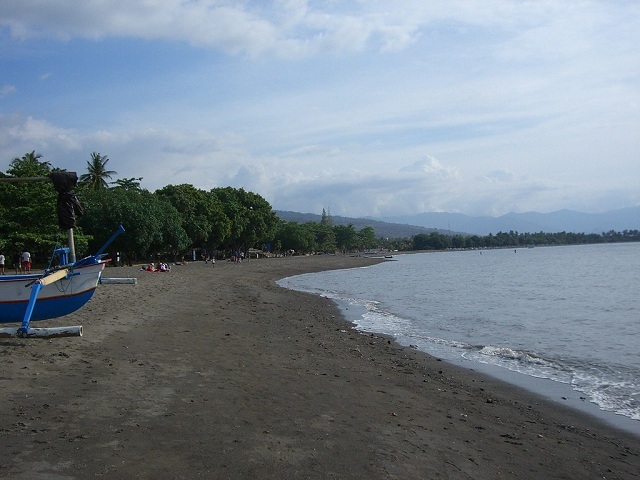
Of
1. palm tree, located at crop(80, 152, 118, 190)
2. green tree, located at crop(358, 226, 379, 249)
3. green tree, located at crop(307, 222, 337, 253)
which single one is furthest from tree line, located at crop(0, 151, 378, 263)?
green tree, located at crop(358, 226, 379, 249)

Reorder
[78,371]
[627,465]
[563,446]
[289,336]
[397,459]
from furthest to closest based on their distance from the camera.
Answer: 1. [289,336]
2. [78,371]
3. [563,446]
4. [627,465]
5. [397,459]

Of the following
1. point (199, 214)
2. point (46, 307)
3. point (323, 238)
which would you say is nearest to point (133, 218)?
point (199, 214)

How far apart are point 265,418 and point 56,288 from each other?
6716 millimetres

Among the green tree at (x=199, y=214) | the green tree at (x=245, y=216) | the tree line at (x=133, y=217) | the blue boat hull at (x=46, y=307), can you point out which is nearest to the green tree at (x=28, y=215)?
the tree line at (x=133, y=217)

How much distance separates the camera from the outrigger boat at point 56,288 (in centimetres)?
1005

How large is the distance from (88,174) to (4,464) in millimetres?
67997

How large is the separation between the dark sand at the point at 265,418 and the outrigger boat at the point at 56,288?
A: 0.55m

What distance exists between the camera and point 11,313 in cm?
1111

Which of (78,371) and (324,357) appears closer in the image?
(78,371)

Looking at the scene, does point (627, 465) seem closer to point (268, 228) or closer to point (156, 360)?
point (156, 360)

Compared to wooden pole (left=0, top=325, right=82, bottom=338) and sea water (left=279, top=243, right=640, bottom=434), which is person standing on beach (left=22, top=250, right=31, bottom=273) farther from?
wooden pole (left=0, top=325, right=82, bottom=338)

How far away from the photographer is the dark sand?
5348 mm

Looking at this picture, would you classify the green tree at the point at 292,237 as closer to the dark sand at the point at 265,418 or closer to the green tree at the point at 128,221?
the green tree at the point at 128,221

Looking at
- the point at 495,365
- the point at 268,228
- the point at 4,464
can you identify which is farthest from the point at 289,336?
the point at 268,228
